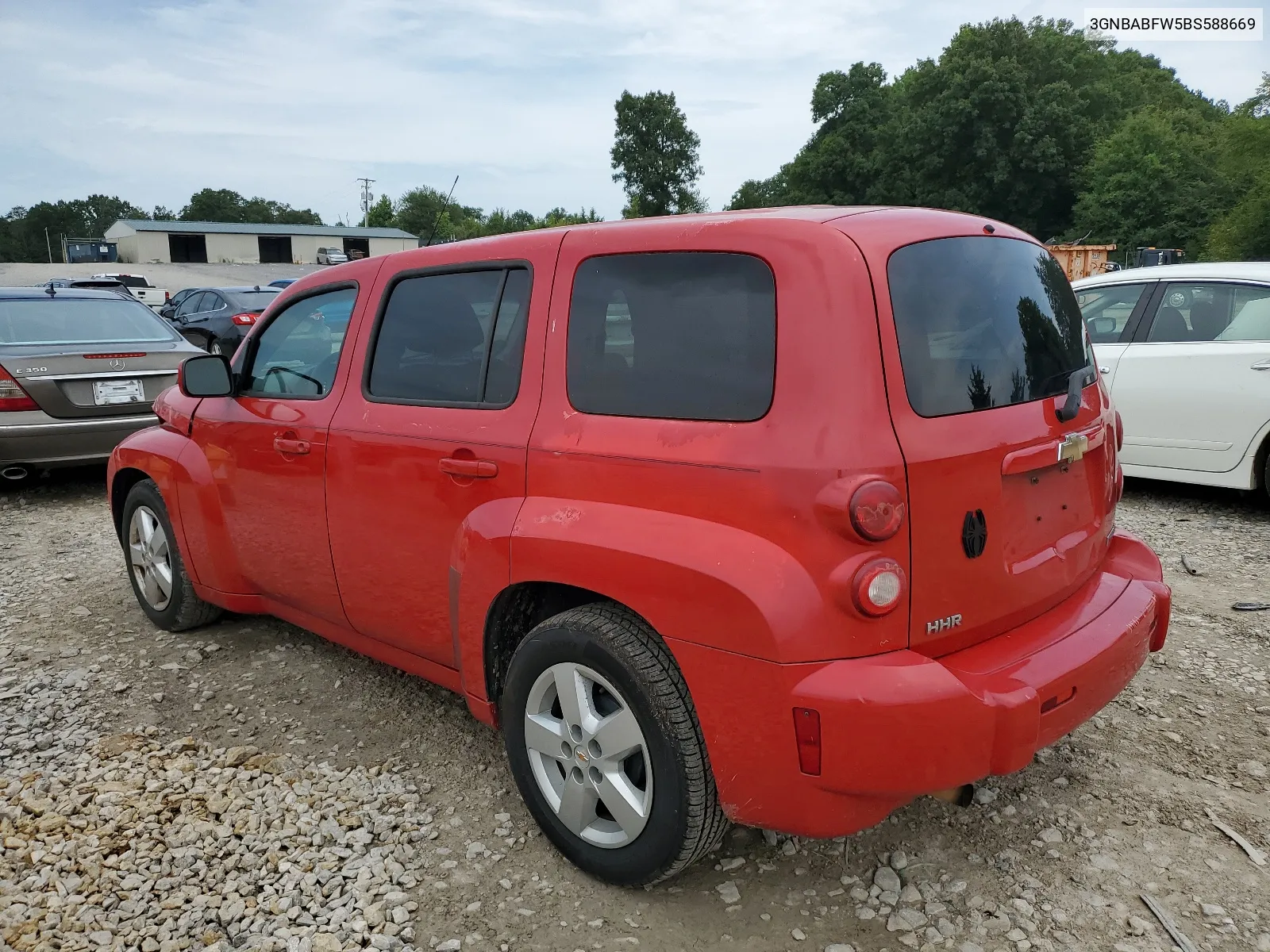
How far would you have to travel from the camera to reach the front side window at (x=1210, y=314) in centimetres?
595

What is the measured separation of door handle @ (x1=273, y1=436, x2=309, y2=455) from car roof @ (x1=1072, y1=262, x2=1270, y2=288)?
19.0 feet

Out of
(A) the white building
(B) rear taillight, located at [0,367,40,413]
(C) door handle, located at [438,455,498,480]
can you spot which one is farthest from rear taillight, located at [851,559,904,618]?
(A) the white building

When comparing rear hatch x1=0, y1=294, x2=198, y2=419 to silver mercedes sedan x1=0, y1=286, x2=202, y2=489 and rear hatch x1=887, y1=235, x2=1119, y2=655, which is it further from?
rear hatch x1=887, y1=235, x2=1119, y2=655

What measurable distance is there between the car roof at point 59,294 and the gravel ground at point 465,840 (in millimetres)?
4861

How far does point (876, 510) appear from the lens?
6.80 ft

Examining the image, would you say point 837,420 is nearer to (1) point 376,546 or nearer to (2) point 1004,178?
(1) point 376,546

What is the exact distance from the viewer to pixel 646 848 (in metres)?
2.42

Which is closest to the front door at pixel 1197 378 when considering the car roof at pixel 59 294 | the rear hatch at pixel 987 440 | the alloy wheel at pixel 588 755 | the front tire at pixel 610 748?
the rear hatch at pixel 987 440

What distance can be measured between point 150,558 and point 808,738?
3.63 m

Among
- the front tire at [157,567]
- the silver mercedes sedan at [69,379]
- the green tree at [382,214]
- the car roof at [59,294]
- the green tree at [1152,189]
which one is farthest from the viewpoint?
the green tree at [382,214]

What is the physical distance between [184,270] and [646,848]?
6342cm

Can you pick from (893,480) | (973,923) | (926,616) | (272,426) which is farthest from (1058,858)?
(272,426)

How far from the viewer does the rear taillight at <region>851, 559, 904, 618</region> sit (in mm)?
2072

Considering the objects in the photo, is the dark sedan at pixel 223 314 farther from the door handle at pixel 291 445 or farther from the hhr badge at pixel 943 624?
the hhr badge at pixel 943 624
